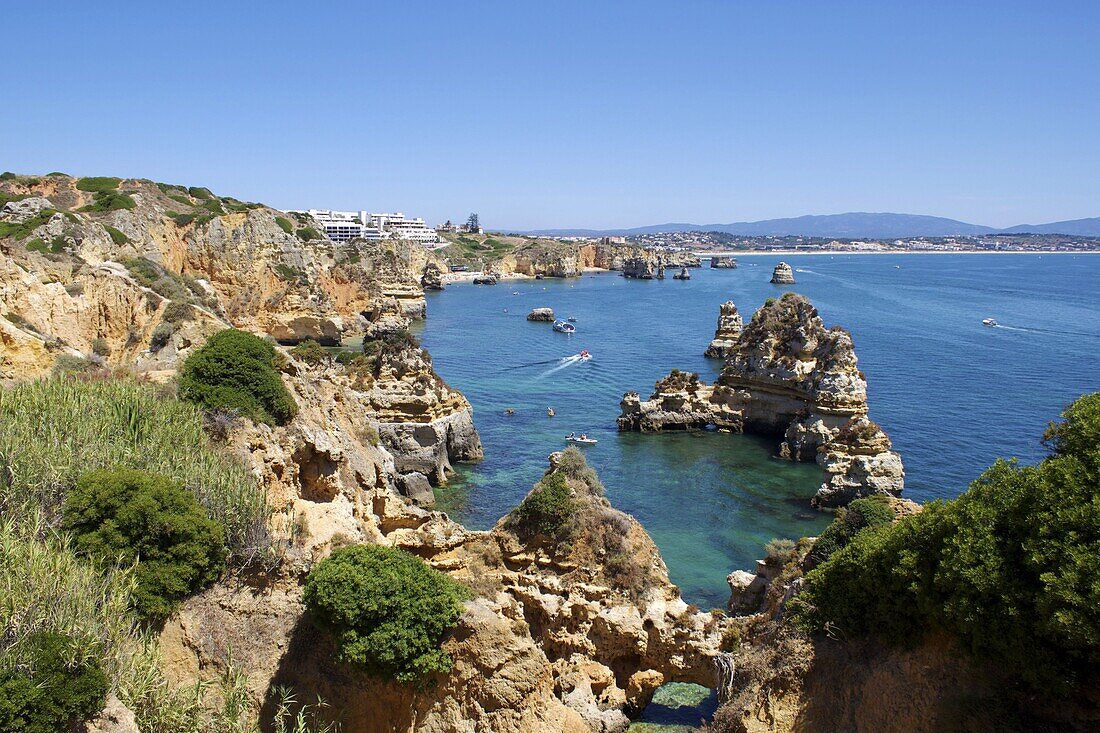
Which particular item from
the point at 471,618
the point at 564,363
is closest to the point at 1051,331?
the point at 564,363

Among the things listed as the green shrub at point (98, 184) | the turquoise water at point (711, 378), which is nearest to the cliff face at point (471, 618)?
the turquoise water at point (711, 378)

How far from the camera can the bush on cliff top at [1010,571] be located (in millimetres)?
11328

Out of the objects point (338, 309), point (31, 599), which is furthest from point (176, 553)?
point (338, 309)

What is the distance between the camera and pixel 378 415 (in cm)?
4162

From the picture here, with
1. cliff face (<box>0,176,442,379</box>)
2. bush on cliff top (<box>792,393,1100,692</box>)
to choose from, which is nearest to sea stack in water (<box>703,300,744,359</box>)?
cliff face (<box>0,176,442,379</box>)

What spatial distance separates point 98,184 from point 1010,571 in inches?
2782

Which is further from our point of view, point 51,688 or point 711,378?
point 711,378

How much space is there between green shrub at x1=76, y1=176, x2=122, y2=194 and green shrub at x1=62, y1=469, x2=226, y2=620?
2212 inches

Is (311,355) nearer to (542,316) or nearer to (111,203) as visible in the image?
(111,203)

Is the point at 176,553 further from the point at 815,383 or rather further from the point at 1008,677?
the point at 815,383

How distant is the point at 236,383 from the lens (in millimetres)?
20234

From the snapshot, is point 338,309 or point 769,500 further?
point 338,309

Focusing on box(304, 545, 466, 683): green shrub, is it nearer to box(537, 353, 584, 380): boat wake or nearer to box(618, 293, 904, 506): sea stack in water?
box(618, 293, 904, 506): sea stack in water

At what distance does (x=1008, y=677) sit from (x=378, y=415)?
33699mm
